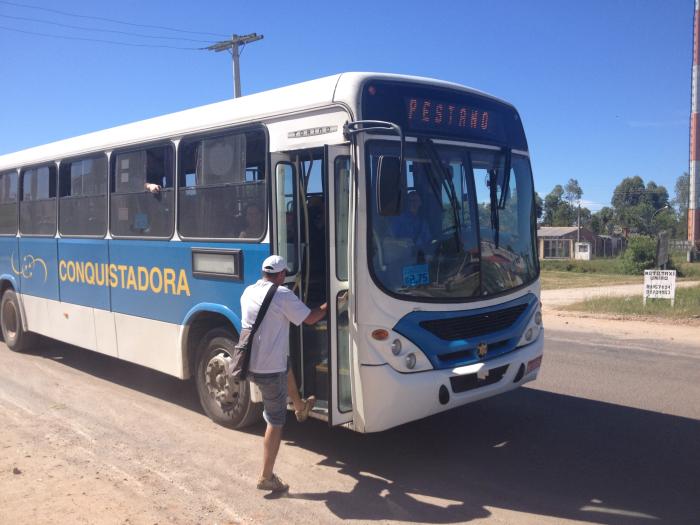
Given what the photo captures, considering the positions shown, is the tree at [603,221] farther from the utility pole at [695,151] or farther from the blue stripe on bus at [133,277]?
the blue stripe on bus at [133,277]

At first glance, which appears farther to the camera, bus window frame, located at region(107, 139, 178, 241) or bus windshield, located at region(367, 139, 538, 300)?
bus window frame, located at region(107, 139, 178, 241)

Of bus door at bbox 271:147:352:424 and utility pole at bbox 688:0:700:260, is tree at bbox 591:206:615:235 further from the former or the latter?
bus door at bbox 271:147:352:424

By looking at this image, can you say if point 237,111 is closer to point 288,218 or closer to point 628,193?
point 288,218

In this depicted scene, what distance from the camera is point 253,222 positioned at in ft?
19.4

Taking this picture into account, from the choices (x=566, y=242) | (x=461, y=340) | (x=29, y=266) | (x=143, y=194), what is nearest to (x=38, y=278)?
(x=29, y=266)

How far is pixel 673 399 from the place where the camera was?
757cm

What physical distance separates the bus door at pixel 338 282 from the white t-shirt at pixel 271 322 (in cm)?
33

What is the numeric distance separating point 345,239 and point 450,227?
0.93 metres

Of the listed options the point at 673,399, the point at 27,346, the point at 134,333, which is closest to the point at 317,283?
the point at 134,333

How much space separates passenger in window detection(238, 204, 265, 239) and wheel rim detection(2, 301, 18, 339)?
252 inches

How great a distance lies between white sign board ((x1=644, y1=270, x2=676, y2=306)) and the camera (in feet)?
52.1

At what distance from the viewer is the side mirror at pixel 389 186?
4.86m

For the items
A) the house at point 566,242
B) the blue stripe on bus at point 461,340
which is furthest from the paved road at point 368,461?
the house at point 566,242

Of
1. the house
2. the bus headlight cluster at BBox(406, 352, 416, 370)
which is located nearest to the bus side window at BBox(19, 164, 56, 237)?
the bus headlight cluster at BBox(406, 352, 416, 370)
